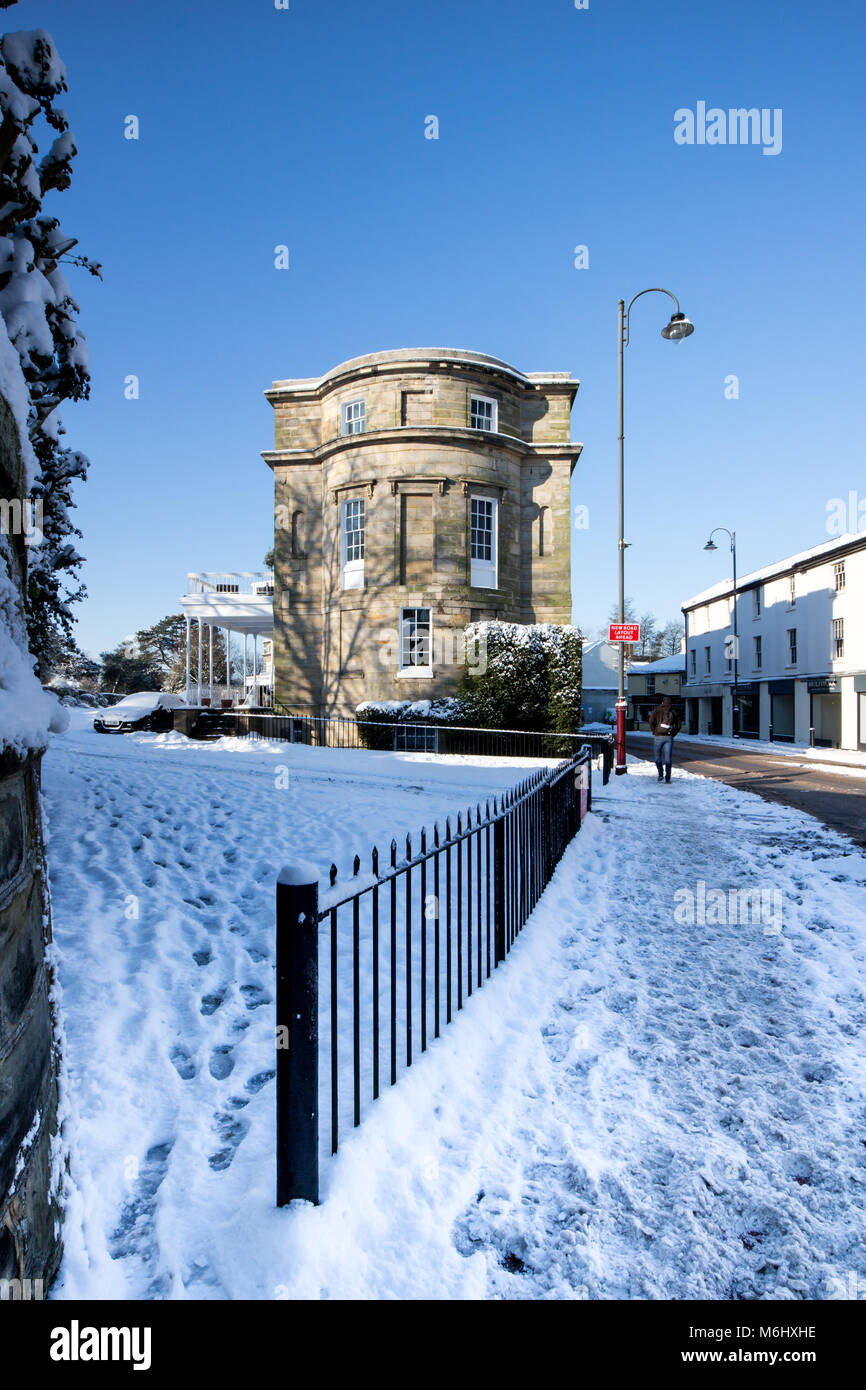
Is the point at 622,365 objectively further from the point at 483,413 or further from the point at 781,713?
the point at 781,713

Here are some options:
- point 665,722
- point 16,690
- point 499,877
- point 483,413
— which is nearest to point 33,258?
point 16,690

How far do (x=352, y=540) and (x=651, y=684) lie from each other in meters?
42.2

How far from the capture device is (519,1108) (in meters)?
3.14

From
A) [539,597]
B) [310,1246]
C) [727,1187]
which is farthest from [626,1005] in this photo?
[539,597]

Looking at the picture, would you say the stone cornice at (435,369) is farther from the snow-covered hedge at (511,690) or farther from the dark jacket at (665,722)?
the dark jacket at (665,722)

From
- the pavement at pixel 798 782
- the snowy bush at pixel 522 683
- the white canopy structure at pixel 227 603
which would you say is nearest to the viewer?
the pavement at pixel 798 782

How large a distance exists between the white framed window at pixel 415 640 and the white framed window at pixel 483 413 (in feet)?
21.9

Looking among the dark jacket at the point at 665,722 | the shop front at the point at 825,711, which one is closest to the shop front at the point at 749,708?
the shop front at the point at 825,711

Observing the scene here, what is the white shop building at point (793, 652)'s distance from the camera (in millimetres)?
30031

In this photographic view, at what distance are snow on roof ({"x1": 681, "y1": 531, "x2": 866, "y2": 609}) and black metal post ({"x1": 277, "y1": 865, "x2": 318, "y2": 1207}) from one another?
113 ft

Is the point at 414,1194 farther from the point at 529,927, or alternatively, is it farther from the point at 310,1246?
the point at 529,927

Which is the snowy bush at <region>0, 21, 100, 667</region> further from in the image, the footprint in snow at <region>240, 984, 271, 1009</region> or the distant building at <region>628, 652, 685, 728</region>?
the distant building at <region>628, 652, 685, 728</region>

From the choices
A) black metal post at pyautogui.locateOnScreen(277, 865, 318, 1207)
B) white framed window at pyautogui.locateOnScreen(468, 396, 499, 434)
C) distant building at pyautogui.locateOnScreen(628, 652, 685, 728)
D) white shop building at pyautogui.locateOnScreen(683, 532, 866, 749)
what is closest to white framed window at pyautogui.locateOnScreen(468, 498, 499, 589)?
white framed window at pyautogui.locateOnScreen(468, 396, 499, 434)

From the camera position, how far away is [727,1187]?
8.58 ft
